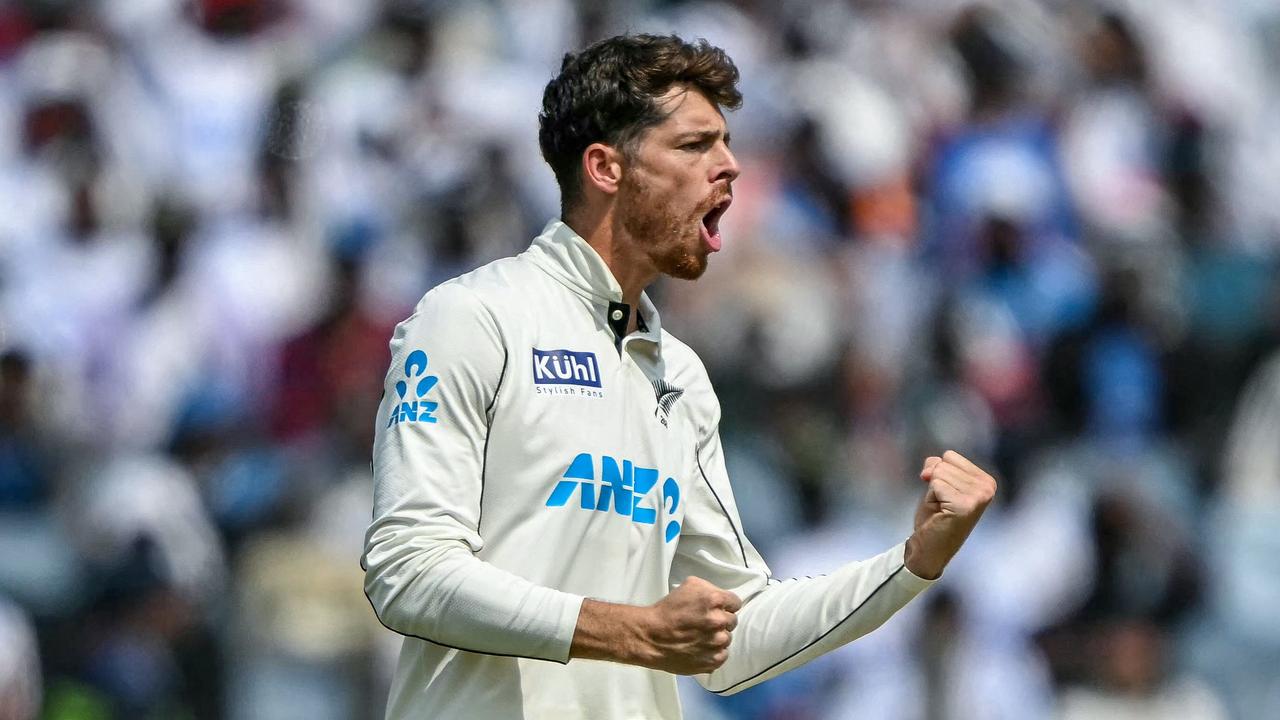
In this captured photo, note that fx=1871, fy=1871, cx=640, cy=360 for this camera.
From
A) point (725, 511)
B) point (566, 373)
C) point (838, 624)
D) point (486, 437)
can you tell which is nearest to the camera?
point (486, 437)

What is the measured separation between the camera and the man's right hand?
2857mm

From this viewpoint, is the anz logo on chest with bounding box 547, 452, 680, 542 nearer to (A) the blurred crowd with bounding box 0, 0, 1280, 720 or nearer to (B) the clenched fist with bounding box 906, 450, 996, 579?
(B) the clenched fist with bounding box 906, 450, 996, 579

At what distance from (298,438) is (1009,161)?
359cm

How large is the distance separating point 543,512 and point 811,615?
570 mm

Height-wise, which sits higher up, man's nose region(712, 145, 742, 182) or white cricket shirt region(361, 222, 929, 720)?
man's nose region(712, 145, 742, 182)

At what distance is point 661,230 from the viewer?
3492 mm

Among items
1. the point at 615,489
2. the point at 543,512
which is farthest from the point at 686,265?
the point at 543,512

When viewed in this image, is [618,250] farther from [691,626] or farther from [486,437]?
[691,626]

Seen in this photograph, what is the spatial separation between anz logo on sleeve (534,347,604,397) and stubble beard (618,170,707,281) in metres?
0.27

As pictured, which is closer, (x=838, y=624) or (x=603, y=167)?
(x=838, y=624)

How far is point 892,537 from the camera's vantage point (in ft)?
26.7

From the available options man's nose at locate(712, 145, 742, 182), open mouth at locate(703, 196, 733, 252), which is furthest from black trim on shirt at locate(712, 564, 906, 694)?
man's nose at locate(712, 145, 742, 182)

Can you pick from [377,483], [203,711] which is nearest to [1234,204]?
[203,711]

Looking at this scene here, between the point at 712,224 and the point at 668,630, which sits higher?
the point at 712,224
